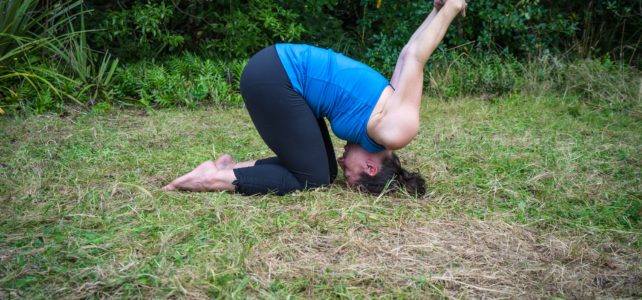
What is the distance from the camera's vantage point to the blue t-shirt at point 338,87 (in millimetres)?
3115

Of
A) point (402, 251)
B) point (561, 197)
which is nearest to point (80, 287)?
point (402, 251)

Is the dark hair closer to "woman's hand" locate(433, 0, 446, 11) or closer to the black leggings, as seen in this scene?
the black leggings

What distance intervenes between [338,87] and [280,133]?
1.25 ft

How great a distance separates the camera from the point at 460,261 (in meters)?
2.61

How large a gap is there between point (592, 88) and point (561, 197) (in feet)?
10.8

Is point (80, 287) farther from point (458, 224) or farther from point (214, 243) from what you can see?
point (458, 224)

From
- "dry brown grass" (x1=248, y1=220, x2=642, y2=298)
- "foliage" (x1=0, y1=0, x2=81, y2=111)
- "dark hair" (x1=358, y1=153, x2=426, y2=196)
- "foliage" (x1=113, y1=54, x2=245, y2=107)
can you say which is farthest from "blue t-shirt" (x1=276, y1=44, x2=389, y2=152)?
"foliage" (x1=0, y1=0, x2=81, y2=111)

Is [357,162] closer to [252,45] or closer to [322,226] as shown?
[322,226]

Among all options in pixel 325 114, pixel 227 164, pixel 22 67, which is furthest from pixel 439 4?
pixel 22 67

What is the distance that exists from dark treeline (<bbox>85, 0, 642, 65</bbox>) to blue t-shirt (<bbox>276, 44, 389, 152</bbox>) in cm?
354

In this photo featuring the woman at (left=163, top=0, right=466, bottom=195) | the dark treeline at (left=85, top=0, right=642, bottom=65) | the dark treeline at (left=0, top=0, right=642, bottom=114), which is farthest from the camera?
the dark treeline at (left=85, top=0, right=642, bottom=65)

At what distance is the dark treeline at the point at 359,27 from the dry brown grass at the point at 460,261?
425cm

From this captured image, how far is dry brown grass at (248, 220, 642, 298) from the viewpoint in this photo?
2.39m

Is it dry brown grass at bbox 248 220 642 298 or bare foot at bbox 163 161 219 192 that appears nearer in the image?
dry brown grass at bbox 248 220 642 298
